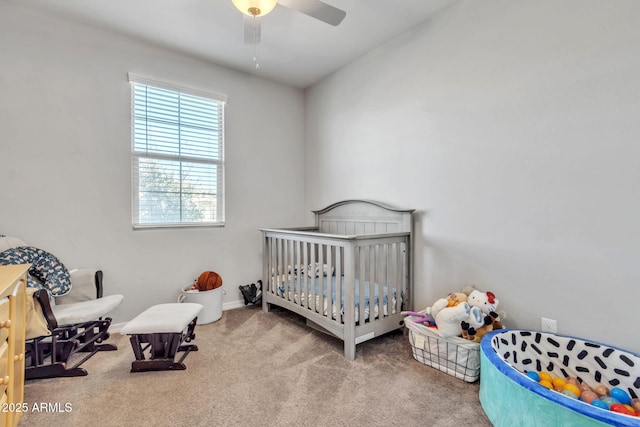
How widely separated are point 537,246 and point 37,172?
11.8 feet

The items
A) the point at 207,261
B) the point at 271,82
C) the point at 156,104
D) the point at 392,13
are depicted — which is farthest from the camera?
the point at 271,82

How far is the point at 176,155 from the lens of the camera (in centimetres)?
292

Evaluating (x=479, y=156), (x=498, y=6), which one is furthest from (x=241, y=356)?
(x=498, y=6)

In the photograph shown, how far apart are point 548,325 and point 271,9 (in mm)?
2479

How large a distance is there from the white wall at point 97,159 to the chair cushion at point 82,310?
0.48 metres

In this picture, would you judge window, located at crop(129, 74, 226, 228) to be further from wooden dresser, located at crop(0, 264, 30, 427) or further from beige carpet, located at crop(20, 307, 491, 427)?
wooden dresser, located at crop(0, 264, 30, 427)

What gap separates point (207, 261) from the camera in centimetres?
309

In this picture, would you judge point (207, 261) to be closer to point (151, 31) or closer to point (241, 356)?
point (241, 356)

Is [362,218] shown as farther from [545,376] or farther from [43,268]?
[43,268]

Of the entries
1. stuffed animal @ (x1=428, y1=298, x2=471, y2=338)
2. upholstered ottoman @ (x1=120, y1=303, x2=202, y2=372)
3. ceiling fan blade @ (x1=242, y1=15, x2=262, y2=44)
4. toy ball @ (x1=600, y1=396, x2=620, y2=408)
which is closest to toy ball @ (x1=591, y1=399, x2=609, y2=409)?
toy ball @ (x1=600, y1=396, x2=620, y2=408)

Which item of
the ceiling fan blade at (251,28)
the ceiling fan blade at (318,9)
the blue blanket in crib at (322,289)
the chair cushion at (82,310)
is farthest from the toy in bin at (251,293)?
the ceiling fan blade at (318,9)

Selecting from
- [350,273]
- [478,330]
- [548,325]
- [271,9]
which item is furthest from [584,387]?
[271,9]

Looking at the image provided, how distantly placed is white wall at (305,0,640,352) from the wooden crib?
0.57ft

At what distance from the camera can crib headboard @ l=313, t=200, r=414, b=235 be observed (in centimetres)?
257
